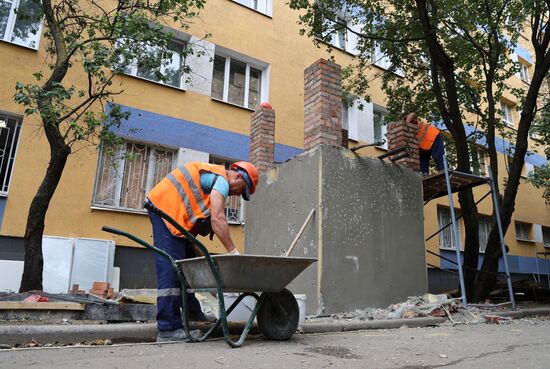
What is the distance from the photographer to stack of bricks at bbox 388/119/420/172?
7324mm

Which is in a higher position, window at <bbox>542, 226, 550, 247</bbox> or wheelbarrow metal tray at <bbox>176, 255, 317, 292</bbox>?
window at <bbox>542, 226, 550, 247</bbox>

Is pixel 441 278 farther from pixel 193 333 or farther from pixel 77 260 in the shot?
pixel 193 333

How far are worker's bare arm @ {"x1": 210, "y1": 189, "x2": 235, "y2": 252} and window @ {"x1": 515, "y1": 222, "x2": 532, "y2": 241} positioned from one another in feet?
57.5

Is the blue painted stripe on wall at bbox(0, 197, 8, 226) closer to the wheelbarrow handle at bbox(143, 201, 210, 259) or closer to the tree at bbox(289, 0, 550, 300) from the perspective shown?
the wheelbarrow handle at bbox(143, 201, 210, 259)

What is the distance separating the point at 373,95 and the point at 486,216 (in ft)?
21.3

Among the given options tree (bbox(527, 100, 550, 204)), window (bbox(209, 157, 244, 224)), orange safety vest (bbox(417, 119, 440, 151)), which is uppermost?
tree (bbox(527, 100, 550, 204))

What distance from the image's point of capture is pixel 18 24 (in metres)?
8.96

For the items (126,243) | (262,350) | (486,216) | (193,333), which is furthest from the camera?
(486,216)

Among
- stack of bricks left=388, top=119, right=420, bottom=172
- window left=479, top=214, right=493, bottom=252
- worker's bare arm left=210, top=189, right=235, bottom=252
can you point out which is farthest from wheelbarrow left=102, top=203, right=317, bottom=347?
window left=479, top=214, right=493, bottom=252

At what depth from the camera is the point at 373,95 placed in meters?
14.6

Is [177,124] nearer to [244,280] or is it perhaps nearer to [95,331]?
[95,331]

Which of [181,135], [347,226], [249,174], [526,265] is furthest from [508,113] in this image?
[249,174]

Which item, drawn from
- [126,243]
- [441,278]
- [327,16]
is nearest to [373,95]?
[327,16]

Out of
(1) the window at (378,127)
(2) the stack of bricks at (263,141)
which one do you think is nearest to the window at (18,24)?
(2) the stack of bricks at (263,141)
